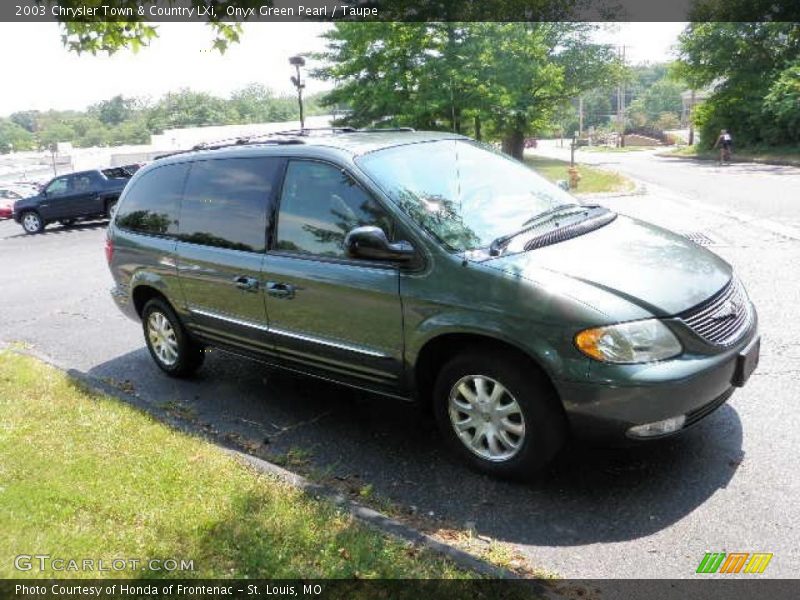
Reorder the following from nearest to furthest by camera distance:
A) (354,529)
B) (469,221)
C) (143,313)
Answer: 1. (354,529)
2. (469,221)
3. (143,313)

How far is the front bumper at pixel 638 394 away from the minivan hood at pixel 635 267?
288 mm

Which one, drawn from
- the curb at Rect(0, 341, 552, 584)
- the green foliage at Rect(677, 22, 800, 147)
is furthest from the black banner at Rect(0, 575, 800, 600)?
the green foliage at Rect(677, 22, 800, 147)

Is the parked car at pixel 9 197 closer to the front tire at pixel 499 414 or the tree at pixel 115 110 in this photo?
the front tire at pixel 499 414

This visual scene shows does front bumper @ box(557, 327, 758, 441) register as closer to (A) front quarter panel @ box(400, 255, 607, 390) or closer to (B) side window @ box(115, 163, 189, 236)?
(A) front quarter panel @ box(400, 255, 607, 390)

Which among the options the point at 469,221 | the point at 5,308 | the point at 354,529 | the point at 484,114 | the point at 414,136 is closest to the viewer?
the point at 354,529

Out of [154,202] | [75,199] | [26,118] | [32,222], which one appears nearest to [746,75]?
[75,199]

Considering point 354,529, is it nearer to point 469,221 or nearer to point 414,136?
point 469,221

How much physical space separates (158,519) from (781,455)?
3.29 m

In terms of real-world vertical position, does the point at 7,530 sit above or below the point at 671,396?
below

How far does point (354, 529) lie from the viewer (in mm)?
3182

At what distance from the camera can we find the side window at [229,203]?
4566 mm

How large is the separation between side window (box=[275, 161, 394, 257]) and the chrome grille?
5.42ft

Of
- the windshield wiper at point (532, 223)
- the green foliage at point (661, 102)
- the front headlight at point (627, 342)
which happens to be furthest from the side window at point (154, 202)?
the green foliage at point (661, 102)

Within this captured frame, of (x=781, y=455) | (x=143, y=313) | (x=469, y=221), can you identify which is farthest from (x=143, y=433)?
(x=781, y=455)
